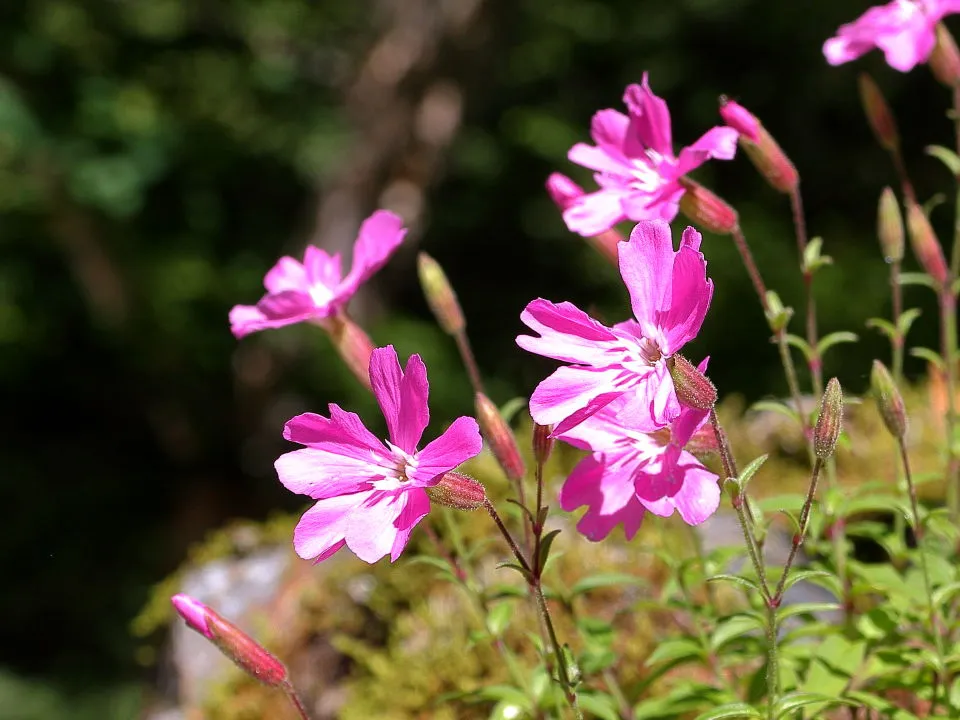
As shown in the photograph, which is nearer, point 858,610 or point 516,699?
point 516,699

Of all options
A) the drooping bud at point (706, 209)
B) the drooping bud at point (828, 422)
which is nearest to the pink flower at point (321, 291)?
the drooping bud at point (706, 209)

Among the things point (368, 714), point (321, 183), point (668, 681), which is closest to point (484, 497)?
point (668, 681)

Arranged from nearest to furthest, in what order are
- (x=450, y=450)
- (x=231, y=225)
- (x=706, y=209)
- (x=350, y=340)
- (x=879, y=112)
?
(x=450, y=450) → (x=706, y=209) → (x=350, y=340) → (x=879, y=112) → (x=231, y=225)

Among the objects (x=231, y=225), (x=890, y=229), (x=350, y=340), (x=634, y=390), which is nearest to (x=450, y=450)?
(x=634, y=390)

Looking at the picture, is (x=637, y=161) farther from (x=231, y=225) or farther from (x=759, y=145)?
(x=231, y=225)

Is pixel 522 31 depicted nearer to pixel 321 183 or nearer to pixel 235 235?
pixel 321 183

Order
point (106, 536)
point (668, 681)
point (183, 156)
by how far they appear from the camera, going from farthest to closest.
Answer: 1. point (106, 536)
2. point (183, 156)
3. point (668, 681)
